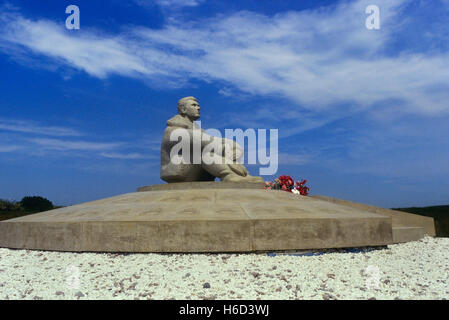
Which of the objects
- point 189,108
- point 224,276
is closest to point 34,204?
point 189,108

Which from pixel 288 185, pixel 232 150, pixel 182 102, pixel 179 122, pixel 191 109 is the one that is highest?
pixel 182 102

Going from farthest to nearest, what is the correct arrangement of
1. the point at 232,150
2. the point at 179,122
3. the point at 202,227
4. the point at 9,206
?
the point at 9,206 → the point at 179,122 → the point at 232,150 → the point at 202,227

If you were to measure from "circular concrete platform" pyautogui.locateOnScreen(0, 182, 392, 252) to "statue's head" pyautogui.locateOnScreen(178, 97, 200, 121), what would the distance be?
131 inches

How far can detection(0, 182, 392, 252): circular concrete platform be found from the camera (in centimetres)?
520

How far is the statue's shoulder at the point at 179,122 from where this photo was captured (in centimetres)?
923

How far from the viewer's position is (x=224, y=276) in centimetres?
419

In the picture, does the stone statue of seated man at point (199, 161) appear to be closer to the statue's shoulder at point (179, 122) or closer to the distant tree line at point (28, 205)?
the statue's shoulder at point (179, 122)

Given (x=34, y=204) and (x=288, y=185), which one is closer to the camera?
(x=288, y=185)

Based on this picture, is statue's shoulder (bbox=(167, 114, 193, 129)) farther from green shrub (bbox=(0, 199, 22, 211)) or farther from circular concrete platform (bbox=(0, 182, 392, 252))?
green shrub (bbox=(0, 199, 22, 211))

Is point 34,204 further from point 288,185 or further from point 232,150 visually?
point 288,185

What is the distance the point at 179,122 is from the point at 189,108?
1.83 feet

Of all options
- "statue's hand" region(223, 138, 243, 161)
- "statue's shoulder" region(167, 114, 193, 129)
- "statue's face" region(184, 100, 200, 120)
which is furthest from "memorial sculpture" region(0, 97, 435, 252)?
"statue's face" region(184, 100, 200, 120)
